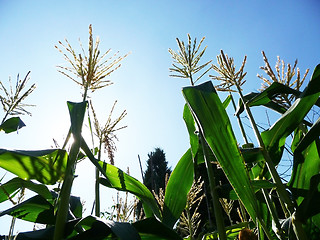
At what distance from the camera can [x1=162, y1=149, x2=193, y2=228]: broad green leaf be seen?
1086mm

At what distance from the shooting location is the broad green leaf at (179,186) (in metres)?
1.09

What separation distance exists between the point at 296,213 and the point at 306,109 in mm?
402

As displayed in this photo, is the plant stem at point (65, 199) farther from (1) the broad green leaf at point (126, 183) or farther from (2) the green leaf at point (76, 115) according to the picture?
(1) the broad green leaf at point (126, 183)

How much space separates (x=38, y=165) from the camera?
1.03 meters

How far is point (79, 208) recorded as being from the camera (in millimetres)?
1209

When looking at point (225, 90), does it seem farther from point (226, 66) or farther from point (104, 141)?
point (104, 141)

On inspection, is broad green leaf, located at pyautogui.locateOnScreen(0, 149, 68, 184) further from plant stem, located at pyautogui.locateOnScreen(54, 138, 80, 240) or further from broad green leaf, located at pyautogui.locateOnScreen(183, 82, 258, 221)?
broad green leaf, located at pyautogui.locateOnScreen(183, 82, 258, 221)

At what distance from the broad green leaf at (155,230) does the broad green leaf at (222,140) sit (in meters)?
0.24

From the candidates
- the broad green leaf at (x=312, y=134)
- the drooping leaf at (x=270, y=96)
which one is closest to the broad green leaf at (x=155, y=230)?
the broad green leaf at (x=312, y=134)

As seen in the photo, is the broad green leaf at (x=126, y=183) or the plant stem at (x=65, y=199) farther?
the broad green leaf at (x=126, y=183)

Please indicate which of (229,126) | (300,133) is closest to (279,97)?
(300,133)

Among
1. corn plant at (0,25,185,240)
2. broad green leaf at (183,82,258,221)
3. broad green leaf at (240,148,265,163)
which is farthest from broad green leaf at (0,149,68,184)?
broad green leaf at (240,148,265,163)

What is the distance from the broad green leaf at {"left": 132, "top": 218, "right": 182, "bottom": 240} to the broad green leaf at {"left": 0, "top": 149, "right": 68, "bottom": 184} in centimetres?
43

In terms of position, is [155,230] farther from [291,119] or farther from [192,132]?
[291,119]
